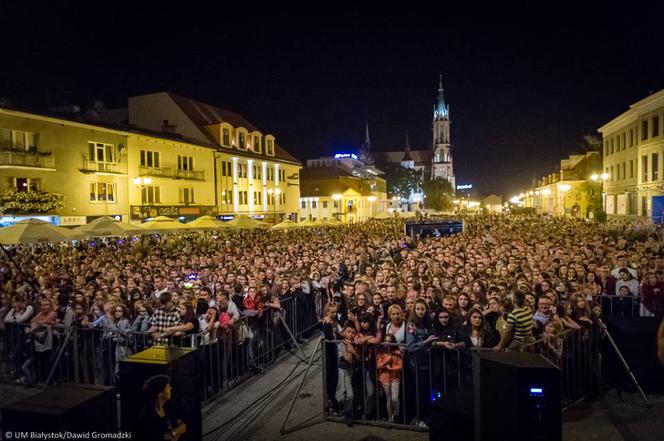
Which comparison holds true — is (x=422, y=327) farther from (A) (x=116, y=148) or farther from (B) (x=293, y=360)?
(A) (x=116, y=148)

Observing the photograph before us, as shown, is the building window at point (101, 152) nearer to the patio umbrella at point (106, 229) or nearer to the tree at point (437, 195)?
the patio umbrella at point (106, 229)

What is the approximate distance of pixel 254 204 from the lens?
4553cm

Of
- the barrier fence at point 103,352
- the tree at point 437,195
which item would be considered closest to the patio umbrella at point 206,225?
the barrier fence at point 103,352

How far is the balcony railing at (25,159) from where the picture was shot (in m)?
23.0

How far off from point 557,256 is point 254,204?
3514cm

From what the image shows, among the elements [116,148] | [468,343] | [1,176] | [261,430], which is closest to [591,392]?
[468,343]

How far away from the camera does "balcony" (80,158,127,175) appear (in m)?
27.7

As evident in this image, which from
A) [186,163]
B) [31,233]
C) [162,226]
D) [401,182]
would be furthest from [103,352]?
[401,182]

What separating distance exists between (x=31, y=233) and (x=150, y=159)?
19.8m

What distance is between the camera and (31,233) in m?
13.7

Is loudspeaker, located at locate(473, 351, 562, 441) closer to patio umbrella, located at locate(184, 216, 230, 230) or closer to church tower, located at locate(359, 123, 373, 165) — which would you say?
patio umbrella, located at locate(184, 216, 230, 230)

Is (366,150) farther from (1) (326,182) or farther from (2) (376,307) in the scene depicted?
(2) (376,307)

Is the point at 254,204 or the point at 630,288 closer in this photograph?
the point at 630,288

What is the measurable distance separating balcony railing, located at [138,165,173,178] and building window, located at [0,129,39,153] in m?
7.14
